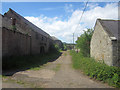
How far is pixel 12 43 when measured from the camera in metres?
11.9

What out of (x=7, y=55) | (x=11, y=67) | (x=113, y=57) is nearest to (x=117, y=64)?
(x=113, y=57)

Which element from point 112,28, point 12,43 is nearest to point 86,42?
point 112,28

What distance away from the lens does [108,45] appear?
8492 millimetres

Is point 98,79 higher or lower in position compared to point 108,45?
lower

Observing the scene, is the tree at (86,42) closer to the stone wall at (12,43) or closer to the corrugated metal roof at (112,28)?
the corrugated metal roof at (112,28)

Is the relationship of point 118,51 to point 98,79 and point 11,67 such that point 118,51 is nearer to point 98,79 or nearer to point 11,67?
point 98,79

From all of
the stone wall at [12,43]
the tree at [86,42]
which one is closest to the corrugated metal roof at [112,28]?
the tree at [86,42]

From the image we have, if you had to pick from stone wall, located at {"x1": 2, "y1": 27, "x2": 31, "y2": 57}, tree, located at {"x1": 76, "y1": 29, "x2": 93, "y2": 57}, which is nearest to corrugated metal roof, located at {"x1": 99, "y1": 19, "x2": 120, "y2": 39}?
tree, located at {"x1": 76, "y1": 29, "x2": 93, "y2": 57}

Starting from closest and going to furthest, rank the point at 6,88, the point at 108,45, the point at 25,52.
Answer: the point at 6,88, the point at 108,45, the point at 25,52

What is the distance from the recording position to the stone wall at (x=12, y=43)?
34.2 ft

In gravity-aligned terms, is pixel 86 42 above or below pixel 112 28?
below

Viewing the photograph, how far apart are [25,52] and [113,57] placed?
40.1ft

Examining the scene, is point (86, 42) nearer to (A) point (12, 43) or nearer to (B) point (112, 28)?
(B) point (112, 28)

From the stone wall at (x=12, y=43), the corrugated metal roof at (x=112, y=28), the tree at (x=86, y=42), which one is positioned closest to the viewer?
the corrugated metal roof at (x=112, y=28)
